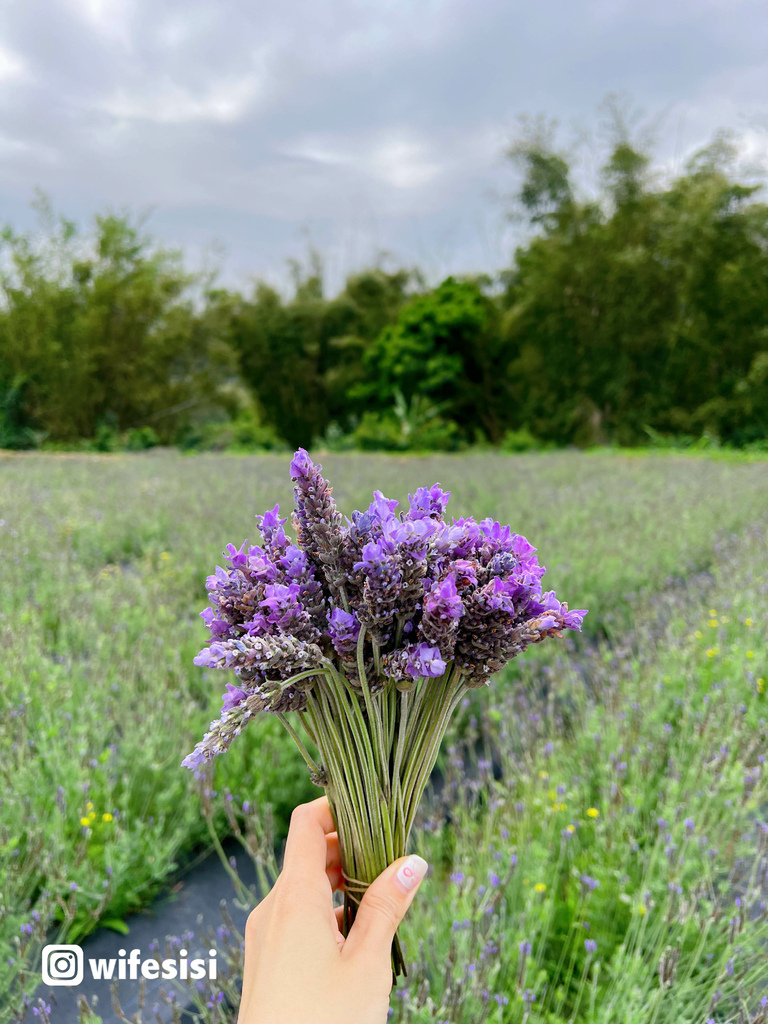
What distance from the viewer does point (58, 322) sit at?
677 inches

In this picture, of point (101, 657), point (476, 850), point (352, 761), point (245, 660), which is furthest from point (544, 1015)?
point (101, 657)

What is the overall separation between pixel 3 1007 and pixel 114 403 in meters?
18.9

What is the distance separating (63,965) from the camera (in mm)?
1498

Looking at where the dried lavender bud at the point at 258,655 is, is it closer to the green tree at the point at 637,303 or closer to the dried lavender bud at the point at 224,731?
the dried lavender bud at the point at 224,731

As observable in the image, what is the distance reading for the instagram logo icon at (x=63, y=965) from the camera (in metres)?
1.46

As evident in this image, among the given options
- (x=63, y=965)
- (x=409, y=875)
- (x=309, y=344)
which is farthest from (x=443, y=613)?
(x=309, y=344)

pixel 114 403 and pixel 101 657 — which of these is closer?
pixel 101 657

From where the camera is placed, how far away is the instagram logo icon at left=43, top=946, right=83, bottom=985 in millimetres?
1460

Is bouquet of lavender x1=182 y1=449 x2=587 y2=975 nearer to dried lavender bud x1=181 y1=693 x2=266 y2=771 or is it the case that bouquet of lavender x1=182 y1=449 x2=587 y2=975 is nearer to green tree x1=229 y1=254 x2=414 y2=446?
dried lavender bud x1=181 y1=693 x2=266 y2=771

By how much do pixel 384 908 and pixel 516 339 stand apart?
65.2 feet

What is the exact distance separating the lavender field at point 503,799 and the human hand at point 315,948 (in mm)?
495

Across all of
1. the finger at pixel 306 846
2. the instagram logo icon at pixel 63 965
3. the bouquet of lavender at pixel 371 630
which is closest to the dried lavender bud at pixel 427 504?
the bouquet of lavender at pixel 371 630

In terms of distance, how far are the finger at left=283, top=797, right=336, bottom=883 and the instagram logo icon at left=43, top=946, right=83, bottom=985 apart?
3.39 feet

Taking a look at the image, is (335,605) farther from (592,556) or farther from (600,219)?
(600,219)
